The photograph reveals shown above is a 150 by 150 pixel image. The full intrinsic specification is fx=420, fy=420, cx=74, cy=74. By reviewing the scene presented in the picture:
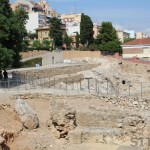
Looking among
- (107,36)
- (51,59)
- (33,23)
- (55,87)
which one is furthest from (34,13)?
(55,87)

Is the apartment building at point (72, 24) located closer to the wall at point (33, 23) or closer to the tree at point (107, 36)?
the wall at point (33, 23)

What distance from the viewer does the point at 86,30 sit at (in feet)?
249

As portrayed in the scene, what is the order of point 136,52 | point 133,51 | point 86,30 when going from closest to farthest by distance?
point 136,52 → point 133,51 → point 86,30

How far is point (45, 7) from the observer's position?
120812mm

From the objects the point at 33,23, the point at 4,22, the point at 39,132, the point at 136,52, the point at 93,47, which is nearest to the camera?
the point at 39,132

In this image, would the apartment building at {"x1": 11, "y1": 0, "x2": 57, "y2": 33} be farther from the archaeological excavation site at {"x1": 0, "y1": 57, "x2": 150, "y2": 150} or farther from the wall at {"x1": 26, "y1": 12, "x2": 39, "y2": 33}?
the archaeological excavation site at {"x1": 0, "y1": 57, "x2": 150, "y2": 150}

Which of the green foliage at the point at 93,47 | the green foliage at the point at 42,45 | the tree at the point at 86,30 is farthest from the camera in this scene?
the tree at the point at 86,30

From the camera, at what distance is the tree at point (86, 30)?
7594 cm

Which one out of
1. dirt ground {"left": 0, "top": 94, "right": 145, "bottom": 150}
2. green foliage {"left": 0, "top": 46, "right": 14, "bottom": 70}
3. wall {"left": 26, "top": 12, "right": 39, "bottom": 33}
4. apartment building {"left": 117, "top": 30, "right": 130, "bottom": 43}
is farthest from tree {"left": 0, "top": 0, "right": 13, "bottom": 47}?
apartment building {"left": 117, "top": 30, "right": 130, "bottom": 43}

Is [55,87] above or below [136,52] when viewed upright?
below

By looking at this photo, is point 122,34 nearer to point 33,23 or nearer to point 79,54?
point 33,23

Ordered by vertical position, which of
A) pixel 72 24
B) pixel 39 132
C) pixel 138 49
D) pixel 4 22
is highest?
pixel 72 24

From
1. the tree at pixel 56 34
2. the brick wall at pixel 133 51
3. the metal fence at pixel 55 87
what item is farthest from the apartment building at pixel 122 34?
the metal fence at pixel 55 87

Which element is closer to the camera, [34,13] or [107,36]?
[107,36]
